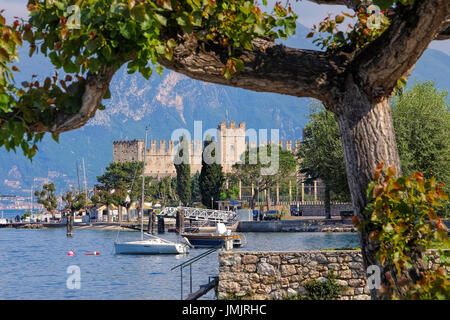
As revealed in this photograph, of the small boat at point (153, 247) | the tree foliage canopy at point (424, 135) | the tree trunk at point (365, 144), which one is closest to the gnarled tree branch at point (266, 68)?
the tree trunk at point (365, 144)

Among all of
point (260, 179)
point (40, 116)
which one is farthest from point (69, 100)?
point (260, 179)

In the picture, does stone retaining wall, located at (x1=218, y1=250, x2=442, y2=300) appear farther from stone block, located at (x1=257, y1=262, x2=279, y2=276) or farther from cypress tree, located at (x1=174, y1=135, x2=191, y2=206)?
cypress tree, located at (x1=174, y1=135, x2=191, y2=206)

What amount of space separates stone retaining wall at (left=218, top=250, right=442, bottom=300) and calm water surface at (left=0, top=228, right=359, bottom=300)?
470 cm

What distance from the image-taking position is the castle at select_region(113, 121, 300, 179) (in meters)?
99.0

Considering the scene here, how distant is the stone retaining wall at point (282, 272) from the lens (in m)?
11.8

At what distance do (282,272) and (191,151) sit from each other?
93.5 metres

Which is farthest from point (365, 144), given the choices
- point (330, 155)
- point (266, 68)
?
point (330, 155)

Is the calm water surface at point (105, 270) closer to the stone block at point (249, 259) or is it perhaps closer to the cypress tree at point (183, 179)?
the stone block at point (249, 259)

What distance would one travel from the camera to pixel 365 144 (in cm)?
418

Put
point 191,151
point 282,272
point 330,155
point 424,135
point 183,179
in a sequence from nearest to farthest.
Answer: point 282,272 < point 424,135 < point 330,155 < point 183,179 < point 191,151

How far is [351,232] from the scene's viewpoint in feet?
170

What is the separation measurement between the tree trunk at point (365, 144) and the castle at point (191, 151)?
86.8m

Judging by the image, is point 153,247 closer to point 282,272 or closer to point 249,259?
point 249,259

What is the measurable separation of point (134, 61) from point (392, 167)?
5.21ft
